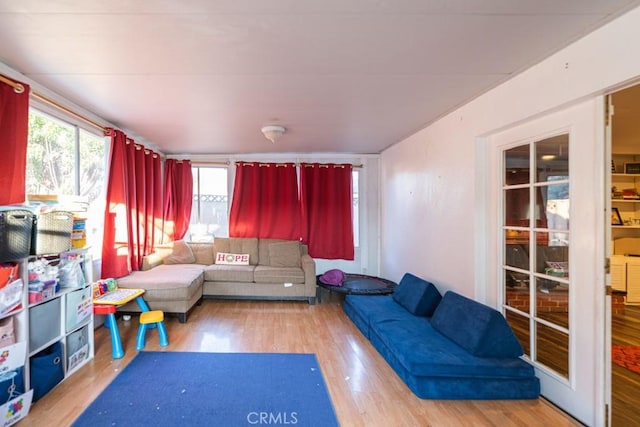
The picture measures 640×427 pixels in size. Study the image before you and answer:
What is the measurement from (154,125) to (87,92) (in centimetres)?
90

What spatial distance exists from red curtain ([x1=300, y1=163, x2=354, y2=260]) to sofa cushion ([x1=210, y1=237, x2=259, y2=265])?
0.87 metres

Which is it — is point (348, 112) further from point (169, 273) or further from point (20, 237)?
point (169, 273)

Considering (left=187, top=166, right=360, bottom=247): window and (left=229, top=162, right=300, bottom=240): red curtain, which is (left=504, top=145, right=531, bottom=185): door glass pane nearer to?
(left=229, top=162, right=300, bottom=240): red curtain

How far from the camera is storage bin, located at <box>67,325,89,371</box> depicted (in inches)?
88.9

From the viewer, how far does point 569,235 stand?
1.83 m

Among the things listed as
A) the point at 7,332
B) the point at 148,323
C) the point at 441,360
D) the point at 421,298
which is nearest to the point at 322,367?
the point at 441,360

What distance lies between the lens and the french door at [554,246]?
168 centimetres

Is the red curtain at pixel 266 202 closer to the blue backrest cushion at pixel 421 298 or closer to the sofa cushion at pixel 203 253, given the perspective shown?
the sofa cushion at pixel 203 253

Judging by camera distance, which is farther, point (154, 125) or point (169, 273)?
point (169, 273)

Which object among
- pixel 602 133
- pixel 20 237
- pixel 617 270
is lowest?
pixel 617 270

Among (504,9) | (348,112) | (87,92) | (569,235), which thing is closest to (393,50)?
(504,9)

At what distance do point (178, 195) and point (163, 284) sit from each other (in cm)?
202

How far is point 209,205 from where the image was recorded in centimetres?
506
